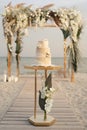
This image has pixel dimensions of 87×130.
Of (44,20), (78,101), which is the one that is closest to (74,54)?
(44,20)

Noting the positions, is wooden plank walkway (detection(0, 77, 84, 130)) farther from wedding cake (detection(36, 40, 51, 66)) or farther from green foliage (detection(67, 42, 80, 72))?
green foliage (detection(67, 42, 80, 72))

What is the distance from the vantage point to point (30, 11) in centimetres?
1098

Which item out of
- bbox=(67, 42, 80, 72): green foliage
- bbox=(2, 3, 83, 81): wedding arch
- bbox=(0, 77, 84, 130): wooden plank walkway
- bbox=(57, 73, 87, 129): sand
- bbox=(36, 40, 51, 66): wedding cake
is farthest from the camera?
bbox=(67, 42, 80, 72): green foliage

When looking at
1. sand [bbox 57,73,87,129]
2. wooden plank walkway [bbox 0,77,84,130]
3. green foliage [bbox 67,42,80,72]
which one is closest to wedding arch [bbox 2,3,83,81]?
green foliage [bbox 67,42,80,72]

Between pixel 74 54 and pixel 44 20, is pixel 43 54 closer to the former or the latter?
pixel 44 20

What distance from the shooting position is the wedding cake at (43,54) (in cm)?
536

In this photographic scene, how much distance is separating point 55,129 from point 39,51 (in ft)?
4.06

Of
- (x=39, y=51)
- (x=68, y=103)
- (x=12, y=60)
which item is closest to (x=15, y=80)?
(x=12, y=60)

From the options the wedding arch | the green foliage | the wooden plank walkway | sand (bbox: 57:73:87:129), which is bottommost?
sand (bbox: 57:73:87:129)

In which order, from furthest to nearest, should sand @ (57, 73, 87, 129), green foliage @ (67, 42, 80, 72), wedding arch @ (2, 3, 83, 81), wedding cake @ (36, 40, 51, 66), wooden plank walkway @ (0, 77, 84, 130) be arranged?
green foliage @ (67, 42, 80, 72) → wedding arch @ (2, 3, 83, 81) → sand @ (57, 73, 87, 129) → wedding cake @ (36, 40, 51, 66) → wooden plank walkway @ (0, 77, 84, 130)

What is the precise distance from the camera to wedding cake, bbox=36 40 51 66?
17.6 ft

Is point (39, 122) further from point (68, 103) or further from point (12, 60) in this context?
point (12, 60)

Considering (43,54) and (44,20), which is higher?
(44,20)

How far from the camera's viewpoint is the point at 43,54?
5395 millimetres
